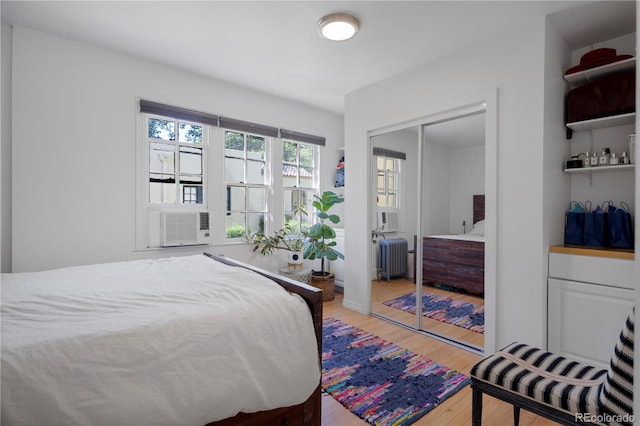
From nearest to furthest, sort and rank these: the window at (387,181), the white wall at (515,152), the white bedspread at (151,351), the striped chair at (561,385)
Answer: the white bedspread at (151,351) → the striped chair at (561,385) → the white wall at (515,152) → the window at (387,181)

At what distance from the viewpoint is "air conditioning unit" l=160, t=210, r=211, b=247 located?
3.18 metres

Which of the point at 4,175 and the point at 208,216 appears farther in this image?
the point at 208,216

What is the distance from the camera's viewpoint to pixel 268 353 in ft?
4.47

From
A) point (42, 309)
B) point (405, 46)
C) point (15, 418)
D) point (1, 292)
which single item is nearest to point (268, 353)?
point (15, 418)

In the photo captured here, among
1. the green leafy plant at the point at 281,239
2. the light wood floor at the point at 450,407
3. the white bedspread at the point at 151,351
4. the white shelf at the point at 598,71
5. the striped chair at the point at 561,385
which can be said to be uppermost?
the white shelf at the point at 598,71

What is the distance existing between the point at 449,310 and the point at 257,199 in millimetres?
2569

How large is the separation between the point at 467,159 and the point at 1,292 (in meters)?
3.30

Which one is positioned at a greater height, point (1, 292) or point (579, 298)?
point (1, 292)

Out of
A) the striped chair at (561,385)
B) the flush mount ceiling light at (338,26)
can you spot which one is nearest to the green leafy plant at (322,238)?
the flush mount ceiling light at (338,26)

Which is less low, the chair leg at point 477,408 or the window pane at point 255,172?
the window pane at point 255,172

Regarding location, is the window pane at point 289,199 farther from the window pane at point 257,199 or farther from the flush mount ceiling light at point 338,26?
the flush mount ceiling light at point 338,26

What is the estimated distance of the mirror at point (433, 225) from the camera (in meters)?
2.74

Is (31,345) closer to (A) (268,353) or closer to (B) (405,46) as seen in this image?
(A) (268,353)

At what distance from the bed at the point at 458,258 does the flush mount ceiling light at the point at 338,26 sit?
1702 millimetres
